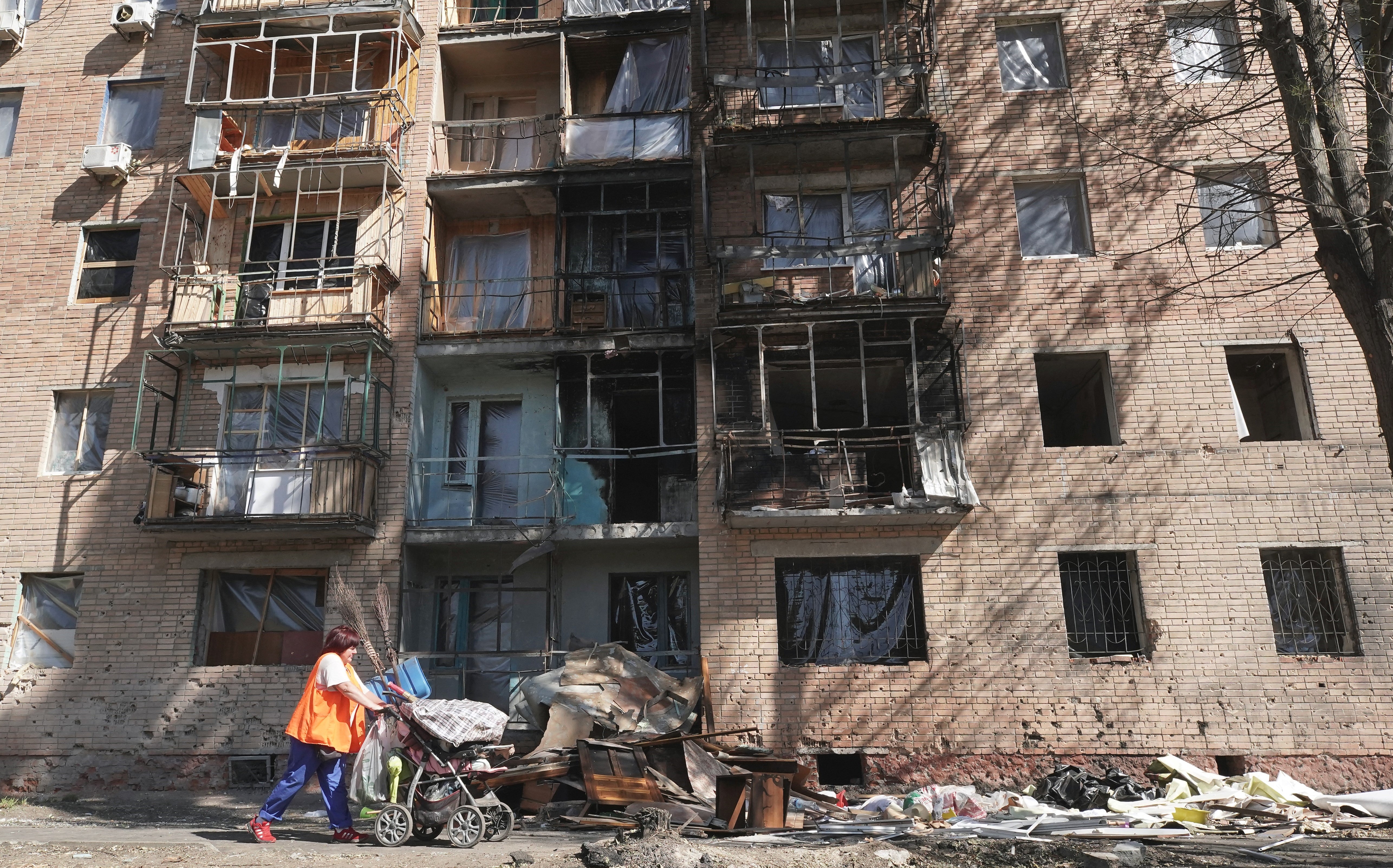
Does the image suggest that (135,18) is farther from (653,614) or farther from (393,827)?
(393,827)

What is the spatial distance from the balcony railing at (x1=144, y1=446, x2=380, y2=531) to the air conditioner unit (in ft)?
18.2

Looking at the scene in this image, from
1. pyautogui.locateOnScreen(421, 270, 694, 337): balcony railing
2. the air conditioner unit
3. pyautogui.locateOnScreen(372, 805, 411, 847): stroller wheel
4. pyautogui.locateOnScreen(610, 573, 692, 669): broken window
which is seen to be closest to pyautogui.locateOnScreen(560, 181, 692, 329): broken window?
pyautogui.locateOnScreen(421, 270, 694, 337): balcony railing

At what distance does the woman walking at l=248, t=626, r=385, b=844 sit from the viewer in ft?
26.1

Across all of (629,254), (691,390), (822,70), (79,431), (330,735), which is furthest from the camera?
(629,254)

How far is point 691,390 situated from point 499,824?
26.7 feet

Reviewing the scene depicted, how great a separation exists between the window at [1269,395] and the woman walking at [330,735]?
40.1 ft

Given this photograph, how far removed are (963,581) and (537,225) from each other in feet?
30.7

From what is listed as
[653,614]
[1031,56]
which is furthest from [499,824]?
[1031,56]

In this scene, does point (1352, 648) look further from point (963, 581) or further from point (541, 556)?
point (541, 556)

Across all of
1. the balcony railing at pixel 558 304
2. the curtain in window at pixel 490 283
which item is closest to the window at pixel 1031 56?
the balcony railing at pixel 558 304

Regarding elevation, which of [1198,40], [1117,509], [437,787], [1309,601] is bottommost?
[437,787]

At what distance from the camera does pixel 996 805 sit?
10773mm

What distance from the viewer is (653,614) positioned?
1465 centimetres

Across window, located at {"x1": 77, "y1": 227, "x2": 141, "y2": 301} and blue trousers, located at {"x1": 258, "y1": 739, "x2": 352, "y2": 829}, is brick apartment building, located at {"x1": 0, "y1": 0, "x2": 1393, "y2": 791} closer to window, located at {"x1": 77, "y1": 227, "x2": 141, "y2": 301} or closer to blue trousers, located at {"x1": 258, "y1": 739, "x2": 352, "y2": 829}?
window, located at {"x1": 77, "y1": 227, "x2": 141, "y2": 301}
